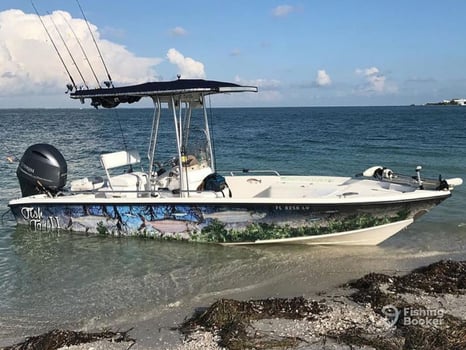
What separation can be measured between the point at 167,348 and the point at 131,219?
179 inches

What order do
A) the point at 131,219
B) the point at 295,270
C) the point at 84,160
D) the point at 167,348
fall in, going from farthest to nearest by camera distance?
the point at 84,160
the point at 131,219
the point at 295,270
the point at 167,348

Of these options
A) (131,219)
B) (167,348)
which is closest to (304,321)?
(167,348)

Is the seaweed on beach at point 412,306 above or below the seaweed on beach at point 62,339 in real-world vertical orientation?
above

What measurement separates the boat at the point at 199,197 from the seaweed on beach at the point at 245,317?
2.39m

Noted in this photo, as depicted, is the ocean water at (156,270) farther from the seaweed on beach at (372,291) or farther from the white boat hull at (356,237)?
the seaweed on beach at (372,291)

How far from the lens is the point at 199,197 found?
30.2ft

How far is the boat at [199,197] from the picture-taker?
8547 mm

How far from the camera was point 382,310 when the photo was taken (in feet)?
19.7

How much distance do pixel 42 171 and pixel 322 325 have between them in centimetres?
707

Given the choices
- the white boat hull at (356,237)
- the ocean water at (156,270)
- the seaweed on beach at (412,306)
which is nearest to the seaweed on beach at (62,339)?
the ocean water at (156,270)

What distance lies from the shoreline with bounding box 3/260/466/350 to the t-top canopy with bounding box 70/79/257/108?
4.10 meters

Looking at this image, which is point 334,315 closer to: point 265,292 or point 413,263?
point 265,292

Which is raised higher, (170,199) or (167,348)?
(170,199)

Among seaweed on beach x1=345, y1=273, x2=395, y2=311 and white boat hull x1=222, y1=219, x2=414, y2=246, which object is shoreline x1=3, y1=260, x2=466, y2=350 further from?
white boat hull x1=222, y1=219, x2=414, y2=246
